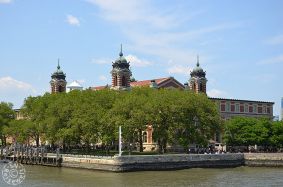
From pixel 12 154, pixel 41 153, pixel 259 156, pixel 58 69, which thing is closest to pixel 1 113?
pixel 58 69

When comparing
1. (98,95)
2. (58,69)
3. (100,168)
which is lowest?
(100,168)

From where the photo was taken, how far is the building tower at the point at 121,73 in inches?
4823

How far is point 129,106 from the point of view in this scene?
296 feet

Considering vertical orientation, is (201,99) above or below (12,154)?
above

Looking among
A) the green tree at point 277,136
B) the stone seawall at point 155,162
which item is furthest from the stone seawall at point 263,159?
the green tree at point 277,136

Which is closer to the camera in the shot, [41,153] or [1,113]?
[41,153]

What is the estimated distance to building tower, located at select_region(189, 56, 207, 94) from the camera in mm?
130625

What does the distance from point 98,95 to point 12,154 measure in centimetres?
2592

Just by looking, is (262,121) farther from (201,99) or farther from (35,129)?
(35,129)

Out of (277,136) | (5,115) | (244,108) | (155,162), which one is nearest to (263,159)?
(277,136)

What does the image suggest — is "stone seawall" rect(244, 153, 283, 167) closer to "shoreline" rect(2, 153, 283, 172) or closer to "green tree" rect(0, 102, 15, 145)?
"shoreline" rect(2, 153, 283, 172)

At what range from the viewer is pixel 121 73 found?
12256cm

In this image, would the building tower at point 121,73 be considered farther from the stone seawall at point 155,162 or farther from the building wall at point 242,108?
the stone seawall at point 155,162

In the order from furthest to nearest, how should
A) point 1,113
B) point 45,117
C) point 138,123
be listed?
1. point 1,113
2. point 45,117
3. point 138,123
